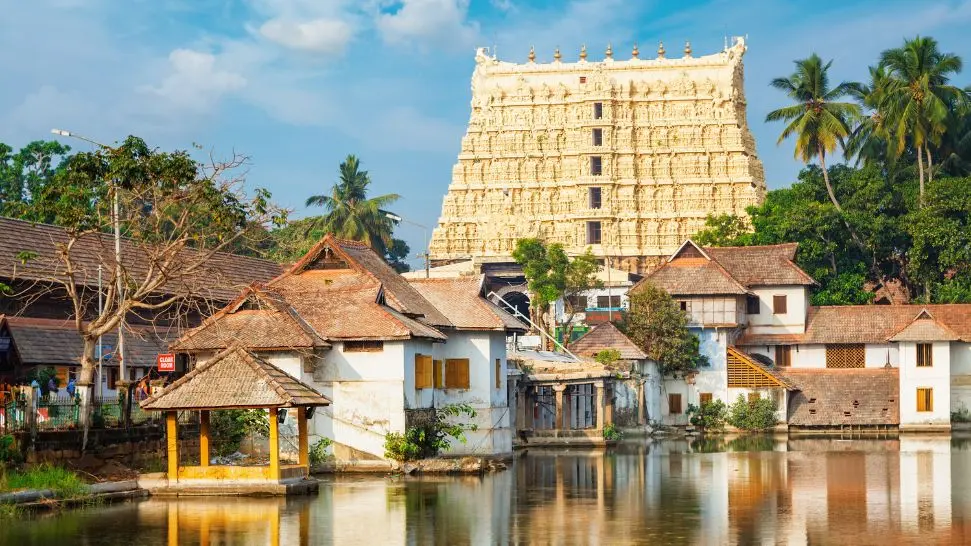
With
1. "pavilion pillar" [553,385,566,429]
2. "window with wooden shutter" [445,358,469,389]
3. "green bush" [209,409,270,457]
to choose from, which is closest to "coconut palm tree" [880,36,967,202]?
"pavilion pillar" [553,385,566,429]

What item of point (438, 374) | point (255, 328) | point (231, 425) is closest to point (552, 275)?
point (438, 374)

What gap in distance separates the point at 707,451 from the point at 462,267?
44636 millimetres

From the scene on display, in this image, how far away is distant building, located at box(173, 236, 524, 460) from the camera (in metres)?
37.1

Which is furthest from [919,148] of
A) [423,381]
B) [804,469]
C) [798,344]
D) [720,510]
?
[720,510]

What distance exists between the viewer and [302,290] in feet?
129

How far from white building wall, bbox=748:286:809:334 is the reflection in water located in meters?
25.8

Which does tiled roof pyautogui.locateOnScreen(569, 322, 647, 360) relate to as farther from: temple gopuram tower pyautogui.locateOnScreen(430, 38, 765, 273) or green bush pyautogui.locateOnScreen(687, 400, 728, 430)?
temple gopuram tower pyautogui.locateOnScreen(430, 38, 765, 273)

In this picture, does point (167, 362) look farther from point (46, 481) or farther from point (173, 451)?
point (46, 481)

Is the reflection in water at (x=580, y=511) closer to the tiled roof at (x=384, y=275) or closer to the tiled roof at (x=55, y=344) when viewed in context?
the tiled roof at (x=384, y=275)

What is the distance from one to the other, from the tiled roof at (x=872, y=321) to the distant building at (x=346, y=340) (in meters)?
29.7

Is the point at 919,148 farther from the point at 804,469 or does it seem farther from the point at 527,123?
the point at 804,469

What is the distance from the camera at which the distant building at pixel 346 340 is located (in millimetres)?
37062

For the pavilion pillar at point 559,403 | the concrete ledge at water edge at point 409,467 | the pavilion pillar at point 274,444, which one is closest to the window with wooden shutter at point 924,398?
the pavilion pillar at point 559,403

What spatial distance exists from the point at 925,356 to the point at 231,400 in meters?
40.0
